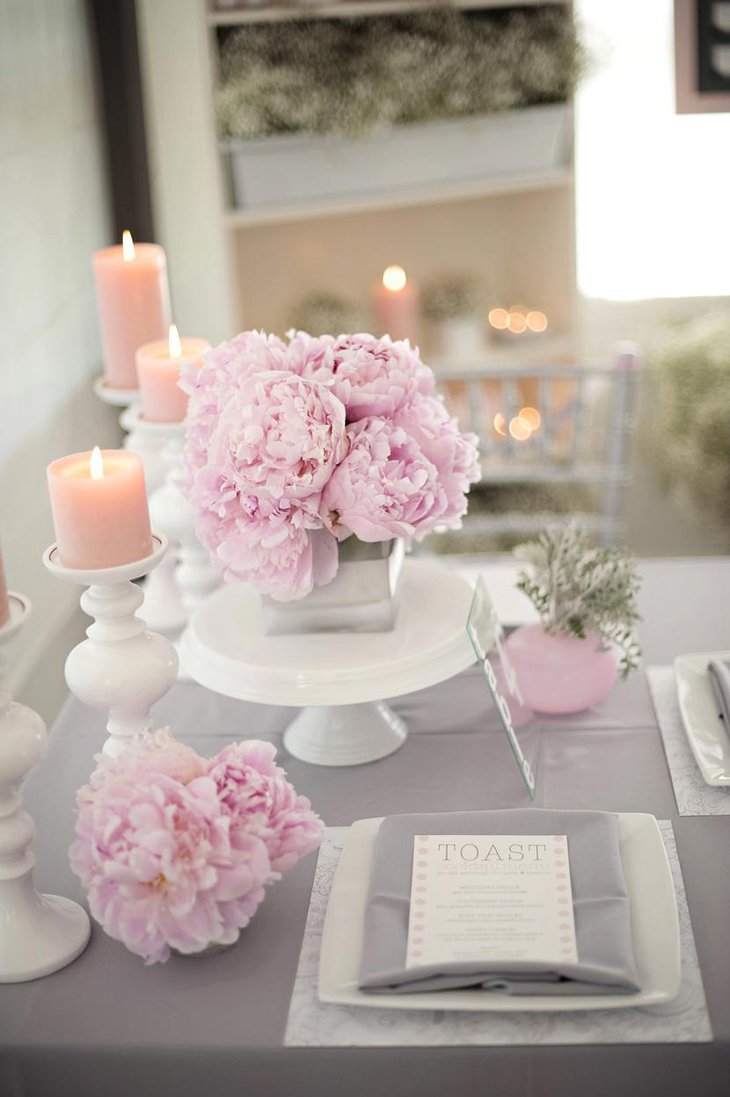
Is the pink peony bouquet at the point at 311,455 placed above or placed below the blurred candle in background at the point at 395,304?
below

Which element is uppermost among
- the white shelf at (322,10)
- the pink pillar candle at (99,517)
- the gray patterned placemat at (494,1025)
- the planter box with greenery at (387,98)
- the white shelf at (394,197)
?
the white shelf at (322,10)

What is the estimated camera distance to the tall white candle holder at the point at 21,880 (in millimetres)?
921

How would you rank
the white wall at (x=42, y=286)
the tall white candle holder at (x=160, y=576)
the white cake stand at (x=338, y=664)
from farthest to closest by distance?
the white wall at (x=42, y=286)
the tall white candle holder at (x=160, y=576)
the white cake stand at (x=338, y=664)

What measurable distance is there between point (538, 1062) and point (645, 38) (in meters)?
2.91

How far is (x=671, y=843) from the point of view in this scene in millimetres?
1043

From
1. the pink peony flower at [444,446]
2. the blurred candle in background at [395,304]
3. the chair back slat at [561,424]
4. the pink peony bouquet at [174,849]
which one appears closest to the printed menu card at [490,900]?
the pink peony bouquet at [174,849]

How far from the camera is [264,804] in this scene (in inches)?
36.3

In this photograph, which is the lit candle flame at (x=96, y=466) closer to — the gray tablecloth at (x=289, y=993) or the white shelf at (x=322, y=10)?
the gray tablecloth at (x=289, y=993)

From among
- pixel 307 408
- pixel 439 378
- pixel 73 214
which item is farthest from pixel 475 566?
pixel 73 214

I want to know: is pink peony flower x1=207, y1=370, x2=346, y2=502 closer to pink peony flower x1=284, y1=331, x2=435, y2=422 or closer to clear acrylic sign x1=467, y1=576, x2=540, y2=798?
pink peony flower x1=284, y1=331, x2=435, y2=422

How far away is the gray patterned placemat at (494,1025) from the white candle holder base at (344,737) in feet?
1.08

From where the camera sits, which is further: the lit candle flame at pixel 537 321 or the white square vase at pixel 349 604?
the lit candle flame at pixel 537 321

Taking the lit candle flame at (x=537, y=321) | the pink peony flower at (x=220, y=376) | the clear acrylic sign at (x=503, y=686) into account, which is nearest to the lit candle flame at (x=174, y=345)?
the pink peony flower at (x=220, y=376)

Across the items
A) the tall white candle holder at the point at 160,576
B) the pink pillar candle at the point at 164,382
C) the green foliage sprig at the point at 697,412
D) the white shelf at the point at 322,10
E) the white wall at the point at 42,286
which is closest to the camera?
the pink pillar candle at the point at 164,382
